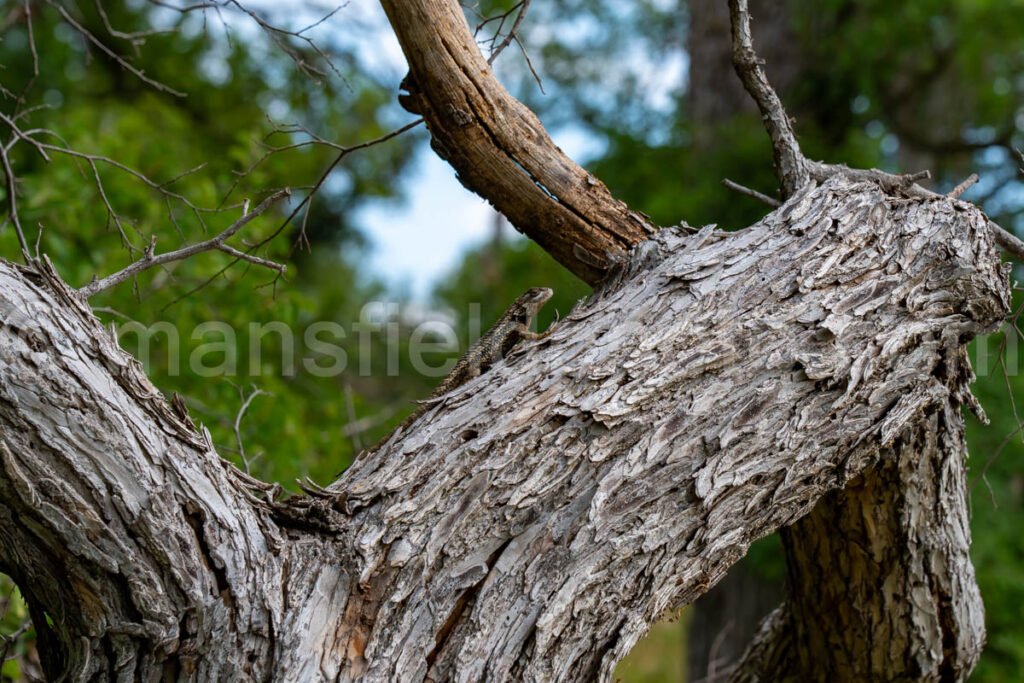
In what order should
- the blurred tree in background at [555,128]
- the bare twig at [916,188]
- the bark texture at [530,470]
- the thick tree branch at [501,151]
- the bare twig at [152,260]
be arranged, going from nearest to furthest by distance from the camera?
the bark texture at [530,470] → the bare twig at [152,260] → the thick tree branch at [501,151] → the bare twig at [916,188] → the blurred tree in background at [555,128]

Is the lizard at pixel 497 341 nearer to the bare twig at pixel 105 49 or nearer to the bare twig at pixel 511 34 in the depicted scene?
the bare twig at pixel 511 34

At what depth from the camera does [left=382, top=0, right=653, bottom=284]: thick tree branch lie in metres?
2.80

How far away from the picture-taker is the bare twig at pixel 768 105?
3.21m

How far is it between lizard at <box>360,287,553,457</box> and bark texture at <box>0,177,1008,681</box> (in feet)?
2.62

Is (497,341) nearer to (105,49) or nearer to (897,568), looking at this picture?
(897,568)

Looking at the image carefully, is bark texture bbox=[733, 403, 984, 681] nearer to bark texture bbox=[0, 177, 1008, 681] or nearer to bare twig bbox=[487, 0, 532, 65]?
bark texture bbox=[0, 177, 1008, 681]

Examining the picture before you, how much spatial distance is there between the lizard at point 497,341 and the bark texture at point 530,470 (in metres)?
0.80

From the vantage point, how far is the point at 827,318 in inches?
102

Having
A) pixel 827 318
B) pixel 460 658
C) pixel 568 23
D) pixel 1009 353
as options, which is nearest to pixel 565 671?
pixel 460 658

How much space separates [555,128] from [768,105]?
6.17 metres

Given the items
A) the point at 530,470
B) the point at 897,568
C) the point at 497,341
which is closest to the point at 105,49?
the point at 497,341

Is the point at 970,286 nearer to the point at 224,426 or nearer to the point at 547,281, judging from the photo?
the point at 224,426

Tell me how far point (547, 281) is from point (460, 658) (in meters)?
6.30

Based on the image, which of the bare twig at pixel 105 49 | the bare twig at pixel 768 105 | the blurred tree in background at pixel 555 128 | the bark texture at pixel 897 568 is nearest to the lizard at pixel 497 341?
the blurred tree in background at pixel 555 128
